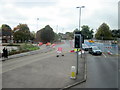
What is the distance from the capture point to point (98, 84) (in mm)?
8344

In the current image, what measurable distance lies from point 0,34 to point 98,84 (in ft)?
210

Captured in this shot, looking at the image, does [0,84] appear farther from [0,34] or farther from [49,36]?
[0,34]

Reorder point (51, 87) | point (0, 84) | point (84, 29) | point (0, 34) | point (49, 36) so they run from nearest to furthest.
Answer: point (51, 87)
point (0, 84)
point (49, 36)
point (0, 34)
point (84, 29)

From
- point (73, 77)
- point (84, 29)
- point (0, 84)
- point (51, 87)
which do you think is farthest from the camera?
point (84, 29)

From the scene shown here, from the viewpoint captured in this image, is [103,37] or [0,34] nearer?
[0,34]

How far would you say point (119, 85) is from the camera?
812 cm

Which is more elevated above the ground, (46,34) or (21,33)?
(21,33)

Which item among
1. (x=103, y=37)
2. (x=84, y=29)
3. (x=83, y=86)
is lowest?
(x=83, y=86)

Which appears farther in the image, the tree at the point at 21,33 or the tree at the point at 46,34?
the tree at the point at 46,34

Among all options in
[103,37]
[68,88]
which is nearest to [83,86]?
[68,88]

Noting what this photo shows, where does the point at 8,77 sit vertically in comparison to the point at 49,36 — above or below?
below

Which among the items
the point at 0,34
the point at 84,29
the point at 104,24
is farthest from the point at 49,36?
the point at 84,29

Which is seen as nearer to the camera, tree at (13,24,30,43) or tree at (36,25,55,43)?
tree at (13,24,30,43)

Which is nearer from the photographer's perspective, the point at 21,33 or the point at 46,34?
the point at 21,33
